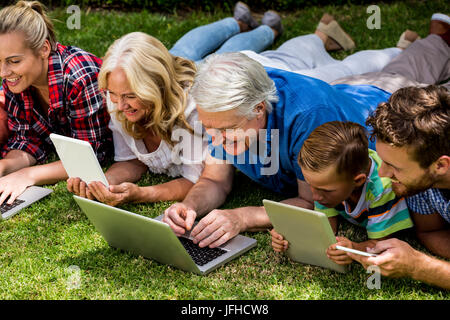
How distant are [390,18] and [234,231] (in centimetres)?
Result: 336

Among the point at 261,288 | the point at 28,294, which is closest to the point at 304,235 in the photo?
the point at 261,288

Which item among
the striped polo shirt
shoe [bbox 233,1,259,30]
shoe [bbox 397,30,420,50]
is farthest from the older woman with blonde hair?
shoe [bbox 397,30,420,50]

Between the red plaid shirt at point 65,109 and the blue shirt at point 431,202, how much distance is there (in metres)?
1.86

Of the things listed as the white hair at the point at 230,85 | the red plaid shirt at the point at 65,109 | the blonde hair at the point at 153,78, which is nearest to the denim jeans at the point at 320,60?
the blonde hair at the point at 153,78

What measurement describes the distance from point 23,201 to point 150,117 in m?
0.88

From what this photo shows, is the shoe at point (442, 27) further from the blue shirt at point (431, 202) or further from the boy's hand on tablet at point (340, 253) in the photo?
the boy's hand on tablet at point (340, 253)

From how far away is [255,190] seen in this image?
3479 mm

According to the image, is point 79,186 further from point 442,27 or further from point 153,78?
point 442,27

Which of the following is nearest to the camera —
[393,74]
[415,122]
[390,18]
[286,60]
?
[415,122]

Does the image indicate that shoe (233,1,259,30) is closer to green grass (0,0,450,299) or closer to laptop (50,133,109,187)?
green grass (0,0,450,299)

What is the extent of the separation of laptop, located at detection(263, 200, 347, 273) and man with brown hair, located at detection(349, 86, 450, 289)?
0.16 m

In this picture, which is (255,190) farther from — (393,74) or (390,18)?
(390,18)

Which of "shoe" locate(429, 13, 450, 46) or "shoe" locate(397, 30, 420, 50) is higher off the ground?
"shoe" locate(429, 13, 450, 46)

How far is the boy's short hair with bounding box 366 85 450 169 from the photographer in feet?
7.27
